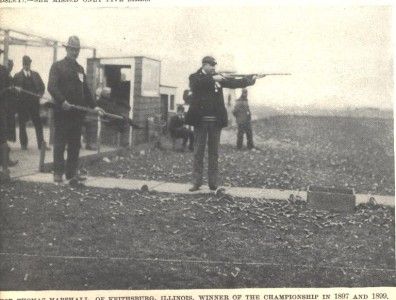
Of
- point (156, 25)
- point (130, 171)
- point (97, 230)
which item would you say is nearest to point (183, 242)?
point (97, 230)

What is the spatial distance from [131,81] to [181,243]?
5.99 m

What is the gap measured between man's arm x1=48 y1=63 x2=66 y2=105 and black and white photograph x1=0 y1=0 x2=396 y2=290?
1 centimetres

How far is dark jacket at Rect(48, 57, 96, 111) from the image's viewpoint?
4908 mm

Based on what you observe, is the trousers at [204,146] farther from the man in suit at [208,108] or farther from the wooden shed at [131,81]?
the wooden shed at [131,81]

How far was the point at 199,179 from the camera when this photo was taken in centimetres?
511

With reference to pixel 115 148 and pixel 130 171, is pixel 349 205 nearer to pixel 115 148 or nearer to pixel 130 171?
pixel 130 171

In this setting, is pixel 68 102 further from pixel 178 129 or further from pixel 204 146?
pixel 178 129

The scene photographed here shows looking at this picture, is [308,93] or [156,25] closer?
[156,25]

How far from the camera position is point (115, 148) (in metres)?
8.62

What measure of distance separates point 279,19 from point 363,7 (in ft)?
2.43

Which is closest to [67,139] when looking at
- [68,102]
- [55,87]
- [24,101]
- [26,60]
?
[68,102]

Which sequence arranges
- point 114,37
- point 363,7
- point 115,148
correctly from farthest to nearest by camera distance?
point 115,148
point 114,37
point 363,7

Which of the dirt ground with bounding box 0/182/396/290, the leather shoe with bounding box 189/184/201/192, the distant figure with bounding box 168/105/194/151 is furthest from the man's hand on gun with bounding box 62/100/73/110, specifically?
the distant figure with bounding box 168/105/194/151

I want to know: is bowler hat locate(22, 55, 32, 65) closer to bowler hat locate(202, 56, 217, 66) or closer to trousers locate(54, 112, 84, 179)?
trousers locate(54, 112, 84, 179)
